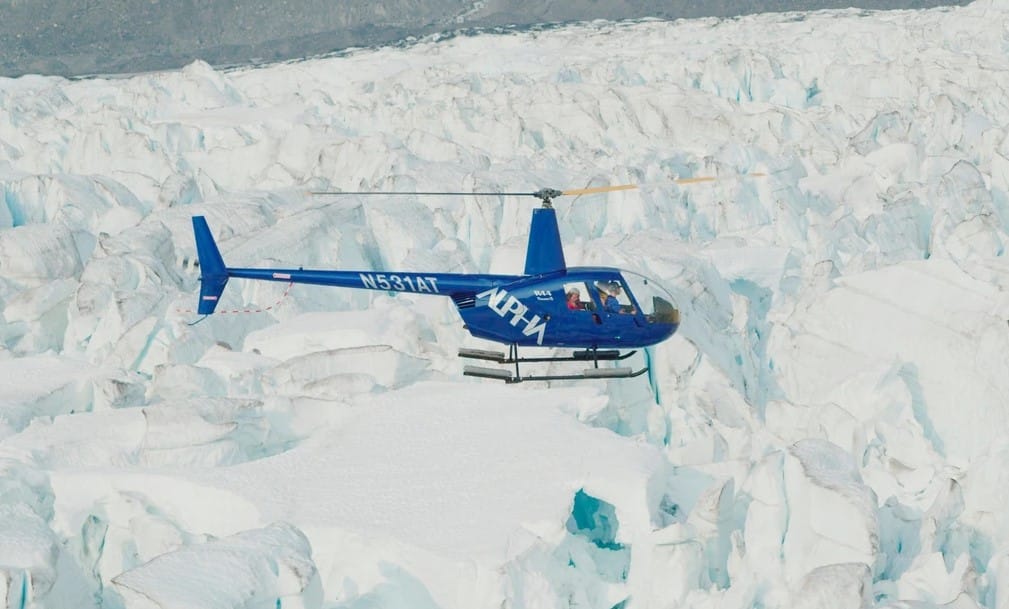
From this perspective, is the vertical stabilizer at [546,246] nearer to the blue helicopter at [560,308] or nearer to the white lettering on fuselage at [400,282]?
the blue helicopter at [560,308]

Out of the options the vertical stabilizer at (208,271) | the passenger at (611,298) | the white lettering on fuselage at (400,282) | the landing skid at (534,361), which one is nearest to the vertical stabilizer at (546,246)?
the passenger at (611,298)

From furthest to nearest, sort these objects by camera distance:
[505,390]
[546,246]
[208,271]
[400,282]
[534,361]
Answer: [505,390]
[208,271]
[400,282]
[546,246]
[534,361]

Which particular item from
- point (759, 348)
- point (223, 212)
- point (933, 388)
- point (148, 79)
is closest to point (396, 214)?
point (223, 212)

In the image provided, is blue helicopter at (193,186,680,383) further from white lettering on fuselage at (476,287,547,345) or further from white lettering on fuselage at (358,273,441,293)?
white lettering on fuselage at (358,273,441,293)

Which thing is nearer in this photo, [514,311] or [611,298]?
[611,298]

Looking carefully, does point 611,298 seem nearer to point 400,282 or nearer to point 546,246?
point 546,246

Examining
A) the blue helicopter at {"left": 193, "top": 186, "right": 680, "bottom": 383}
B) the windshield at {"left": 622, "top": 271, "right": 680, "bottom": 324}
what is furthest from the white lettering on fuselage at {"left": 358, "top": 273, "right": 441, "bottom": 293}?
the windshield at {"left": 622, "top": 271, "right": 680, "bottom": 324}

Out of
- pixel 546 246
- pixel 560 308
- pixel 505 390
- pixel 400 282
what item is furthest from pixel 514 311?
pixel 505 390
